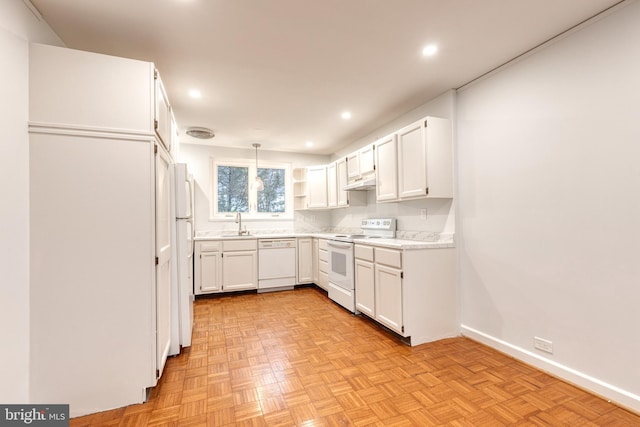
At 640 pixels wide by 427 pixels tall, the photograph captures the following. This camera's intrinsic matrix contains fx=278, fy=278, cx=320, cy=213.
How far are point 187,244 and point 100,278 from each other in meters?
0.85

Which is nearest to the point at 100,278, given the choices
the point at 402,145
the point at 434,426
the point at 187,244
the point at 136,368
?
the point at 136,368

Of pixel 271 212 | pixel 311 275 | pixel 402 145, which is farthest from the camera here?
pixel 271 212

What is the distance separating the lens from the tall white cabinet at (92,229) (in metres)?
1.57

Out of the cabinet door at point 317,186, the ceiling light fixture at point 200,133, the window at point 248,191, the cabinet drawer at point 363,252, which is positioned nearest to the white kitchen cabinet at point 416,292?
the cabinet drawer at point 363,252

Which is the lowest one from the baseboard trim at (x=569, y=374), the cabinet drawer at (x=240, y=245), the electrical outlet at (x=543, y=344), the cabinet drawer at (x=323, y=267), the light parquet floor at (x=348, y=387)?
the light parquet floor at (x=348, y=387)

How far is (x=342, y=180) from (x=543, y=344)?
299 centimetres

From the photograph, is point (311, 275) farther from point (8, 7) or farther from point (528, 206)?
point (8, 7)

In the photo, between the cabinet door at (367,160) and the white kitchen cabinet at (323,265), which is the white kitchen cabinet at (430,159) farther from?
the white kitchen cabinet at (323,265)

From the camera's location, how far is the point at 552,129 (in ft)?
6.72

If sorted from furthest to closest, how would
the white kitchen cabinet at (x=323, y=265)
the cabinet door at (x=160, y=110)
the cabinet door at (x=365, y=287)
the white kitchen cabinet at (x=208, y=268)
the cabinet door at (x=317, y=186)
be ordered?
the cabinet door at (x=317, y=186), the white kitchen cabinet at (x=323, y=265), the white kitchen cabinet at (x=208, y=268), the cabinet door at (x=365, y=287), the cabinet door at (x=160, y=110)

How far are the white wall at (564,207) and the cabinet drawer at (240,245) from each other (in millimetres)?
2992

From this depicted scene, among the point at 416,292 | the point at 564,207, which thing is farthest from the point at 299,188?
the point at 564,207

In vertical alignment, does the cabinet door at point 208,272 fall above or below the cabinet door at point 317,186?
below

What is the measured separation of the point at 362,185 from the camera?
377 centimetres
